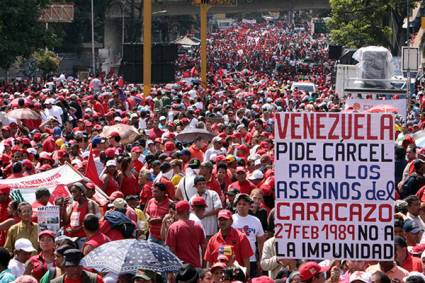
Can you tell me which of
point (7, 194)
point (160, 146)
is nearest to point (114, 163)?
point (7, 194)

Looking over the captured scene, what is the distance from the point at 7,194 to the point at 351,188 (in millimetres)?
5736

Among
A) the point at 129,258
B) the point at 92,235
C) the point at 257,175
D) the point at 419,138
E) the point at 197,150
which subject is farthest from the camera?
the point at 419,138

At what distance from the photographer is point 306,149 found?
1058cm

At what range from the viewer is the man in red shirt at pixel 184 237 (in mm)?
13867

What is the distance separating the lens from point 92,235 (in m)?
13.1

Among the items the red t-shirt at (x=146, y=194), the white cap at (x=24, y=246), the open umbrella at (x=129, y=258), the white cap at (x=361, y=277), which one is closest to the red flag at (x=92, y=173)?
the red t-shirt at (x=146, y=194)

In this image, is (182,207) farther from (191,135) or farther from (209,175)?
(191,135)

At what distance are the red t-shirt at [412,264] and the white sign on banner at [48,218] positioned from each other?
142 inches

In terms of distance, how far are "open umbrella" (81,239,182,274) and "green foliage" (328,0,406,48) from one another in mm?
51737

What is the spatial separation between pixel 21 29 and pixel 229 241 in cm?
4348

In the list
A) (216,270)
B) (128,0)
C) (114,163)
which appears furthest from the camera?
(128,0)

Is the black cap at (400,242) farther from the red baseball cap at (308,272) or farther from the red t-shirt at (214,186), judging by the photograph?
the red t-shirt at (214,186)

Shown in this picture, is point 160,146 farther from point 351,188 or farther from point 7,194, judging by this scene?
point 351,188

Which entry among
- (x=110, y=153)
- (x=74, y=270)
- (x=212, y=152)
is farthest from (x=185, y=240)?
(x=212, y=152)
